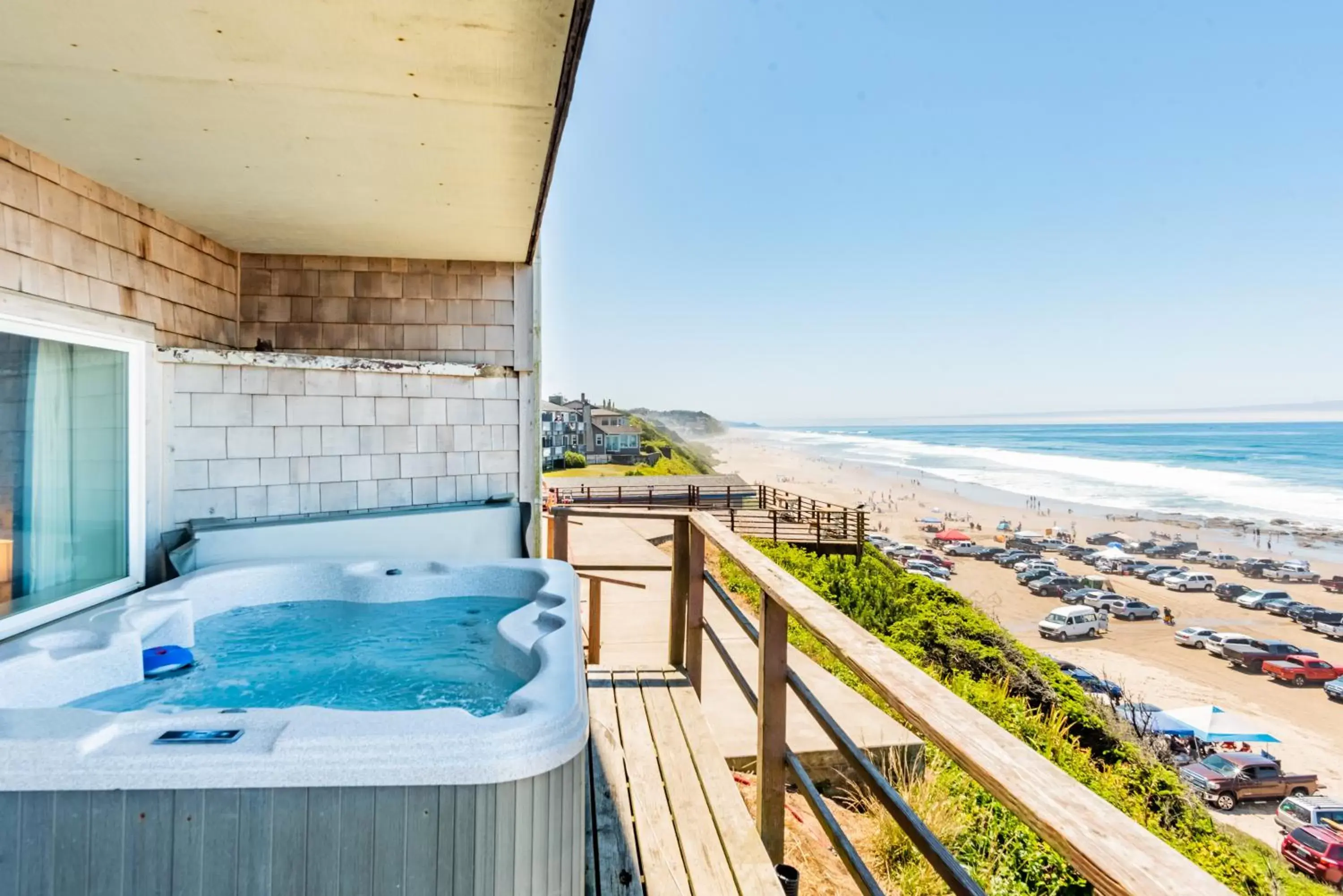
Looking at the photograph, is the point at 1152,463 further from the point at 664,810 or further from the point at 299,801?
the point at 299,801

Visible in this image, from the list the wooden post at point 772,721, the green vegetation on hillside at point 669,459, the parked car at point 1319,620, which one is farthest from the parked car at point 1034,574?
the wooden post at point 772,721

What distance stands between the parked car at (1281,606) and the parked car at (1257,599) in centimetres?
7

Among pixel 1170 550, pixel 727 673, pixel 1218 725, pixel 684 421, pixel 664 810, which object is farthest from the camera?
pixel 684 421

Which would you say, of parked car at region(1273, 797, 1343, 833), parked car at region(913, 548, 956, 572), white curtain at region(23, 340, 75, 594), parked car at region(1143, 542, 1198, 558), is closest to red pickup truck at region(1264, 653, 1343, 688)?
parked car at region(1273, 797, 1343, 833)

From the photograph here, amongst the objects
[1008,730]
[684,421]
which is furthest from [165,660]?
[684,421]

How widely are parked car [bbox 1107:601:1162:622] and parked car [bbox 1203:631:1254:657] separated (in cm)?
144

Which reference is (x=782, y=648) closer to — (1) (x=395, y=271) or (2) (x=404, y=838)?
(2) (x=404, y=838)

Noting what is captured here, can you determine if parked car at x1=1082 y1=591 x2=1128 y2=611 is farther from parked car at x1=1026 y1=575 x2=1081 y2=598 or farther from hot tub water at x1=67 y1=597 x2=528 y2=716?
hot tub water at x1=67 y1=597 x2=528 y2=716

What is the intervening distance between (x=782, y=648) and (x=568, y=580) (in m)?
1.37

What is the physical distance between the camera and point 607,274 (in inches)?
1053

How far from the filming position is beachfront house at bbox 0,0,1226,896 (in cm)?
112

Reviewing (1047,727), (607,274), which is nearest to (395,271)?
(1047,727)

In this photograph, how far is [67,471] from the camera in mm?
2631

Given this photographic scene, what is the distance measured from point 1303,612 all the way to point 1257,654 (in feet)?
10.0
